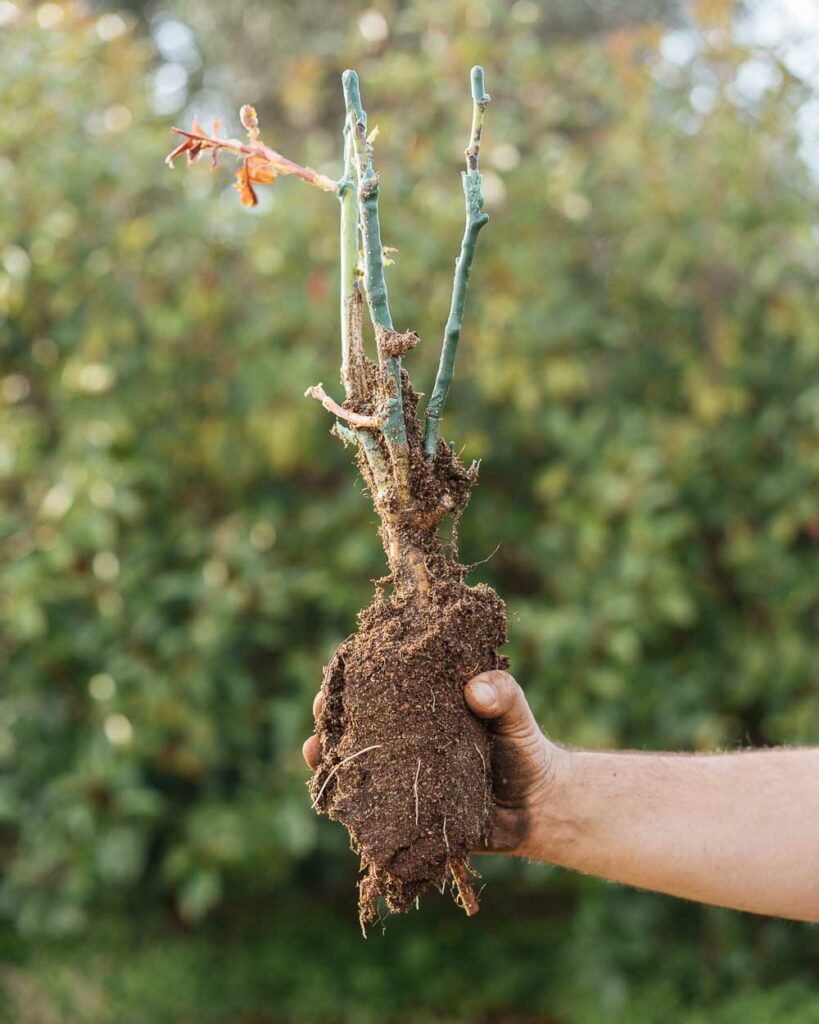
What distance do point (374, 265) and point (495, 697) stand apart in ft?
2.02

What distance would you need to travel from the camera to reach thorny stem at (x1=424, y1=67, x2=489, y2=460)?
155 cm

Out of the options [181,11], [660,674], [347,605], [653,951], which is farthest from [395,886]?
[181,11]

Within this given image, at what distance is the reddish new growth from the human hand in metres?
0.74

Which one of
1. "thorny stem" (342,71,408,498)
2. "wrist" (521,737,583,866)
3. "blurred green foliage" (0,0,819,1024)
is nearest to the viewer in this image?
"thorny stem" (342,71,408,498)

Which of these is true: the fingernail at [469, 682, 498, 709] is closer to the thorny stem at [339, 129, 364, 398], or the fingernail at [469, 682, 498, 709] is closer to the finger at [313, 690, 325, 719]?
the finger at [313, 690, 325, 719]

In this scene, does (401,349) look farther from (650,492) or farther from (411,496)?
(650,492)

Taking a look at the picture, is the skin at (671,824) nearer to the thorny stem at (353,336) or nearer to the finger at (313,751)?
the finger at (313,751)

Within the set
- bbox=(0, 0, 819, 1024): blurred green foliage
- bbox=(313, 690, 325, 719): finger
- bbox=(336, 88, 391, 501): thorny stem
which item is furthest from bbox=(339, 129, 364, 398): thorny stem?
bbox=(0, 0, 819, 1024): blurred green foliage

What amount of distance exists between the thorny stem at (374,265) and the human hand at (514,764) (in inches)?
13.1

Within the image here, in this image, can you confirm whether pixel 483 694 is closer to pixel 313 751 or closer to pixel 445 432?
pixel 313 751

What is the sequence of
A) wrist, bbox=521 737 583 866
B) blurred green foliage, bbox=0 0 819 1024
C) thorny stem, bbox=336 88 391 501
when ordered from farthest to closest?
blurred green foliage, bbox=0 0 819 1024 < wrist, bbox=521 737 583 866 < thorny stem, bbox=336 88 391 501

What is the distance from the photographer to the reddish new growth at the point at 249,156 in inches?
63.7

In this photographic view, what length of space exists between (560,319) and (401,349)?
2092 millimetres

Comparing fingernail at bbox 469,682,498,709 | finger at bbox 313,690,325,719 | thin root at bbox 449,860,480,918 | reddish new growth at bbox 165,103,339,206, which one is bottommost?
thin root at bbox 449,860,480,918
